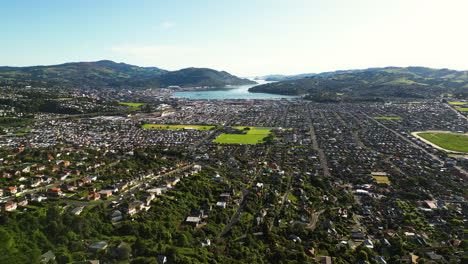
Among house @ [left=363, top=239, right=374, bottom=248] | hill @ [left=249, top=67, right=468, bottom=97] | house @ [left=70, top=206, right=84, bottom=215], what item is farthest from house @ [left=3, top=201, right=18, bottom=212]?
hill @ [left=249, top=67, right=468, bottom=97]

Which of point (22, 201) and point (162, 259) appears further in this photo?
point (22, 201)

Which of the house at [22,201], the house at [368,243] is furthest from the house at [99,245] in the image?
the house at [368,243]

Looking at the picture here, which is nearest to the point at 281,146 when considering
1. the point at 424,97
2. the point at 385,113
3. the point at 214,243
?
the point at 214,243

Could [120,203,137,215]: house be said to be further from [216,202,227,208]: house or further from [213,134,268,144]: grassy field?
[213,134,268,144]: grassy field

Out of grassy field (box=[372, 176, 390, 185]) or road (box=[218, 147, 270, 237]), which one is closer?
road (box=[218, 147, 270, 237])

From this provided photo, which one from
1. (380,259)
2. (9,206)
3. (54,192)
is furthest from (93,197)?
(380,259)

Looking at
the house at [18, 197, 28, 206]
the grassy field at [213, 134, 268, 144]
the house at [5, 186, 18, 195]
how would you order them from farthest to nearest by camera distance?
the grassy field at [213, 134, 268, 144], the house at [5, 186, 18, 195], the house at [18, 197, 28, 206]

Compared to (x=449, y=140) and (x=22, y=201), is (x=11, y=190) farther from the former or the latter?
(x=449, y=140)
